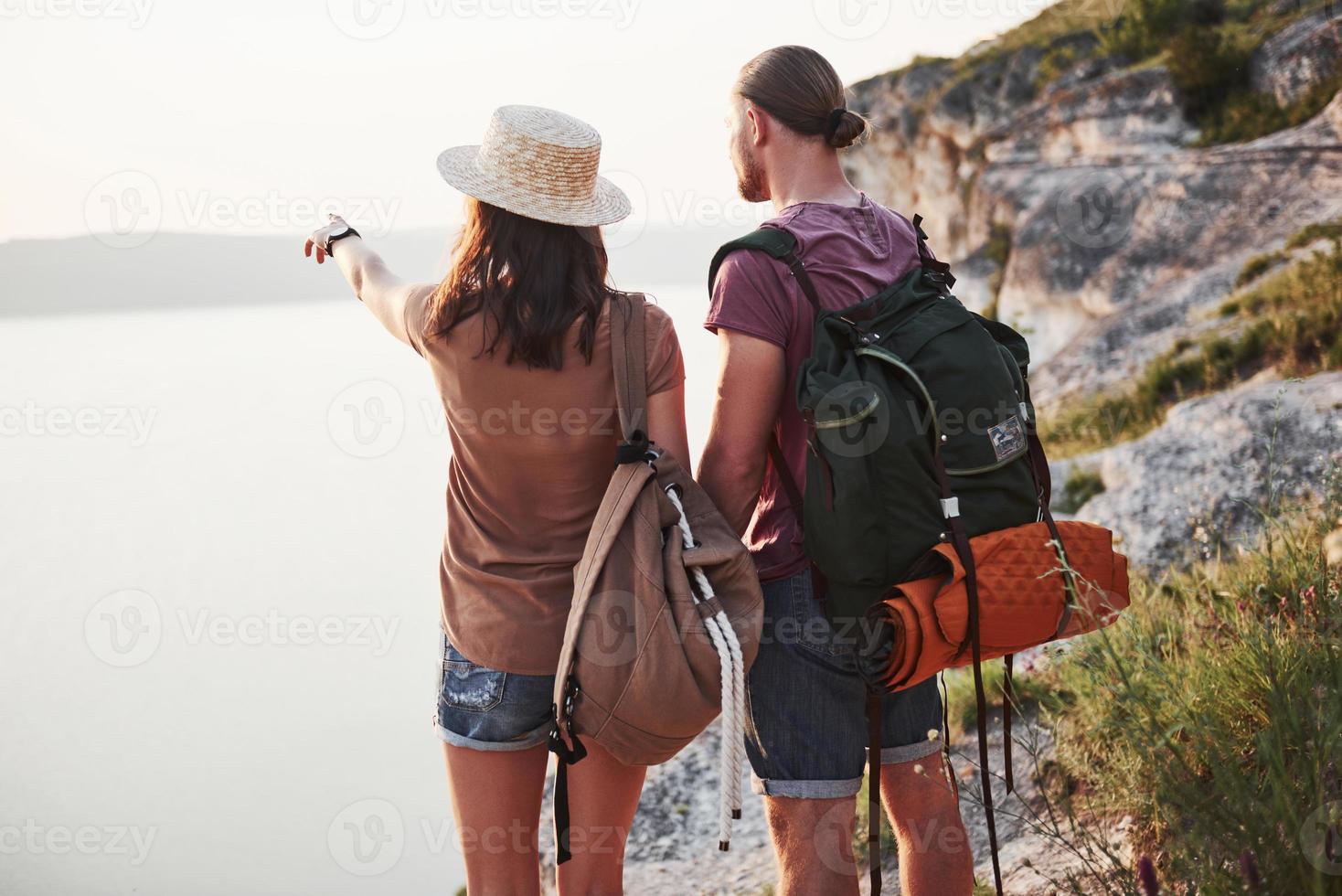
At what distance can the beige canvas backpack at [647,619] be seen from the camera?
194 centimetres

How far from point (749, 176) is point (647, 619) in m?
0.98

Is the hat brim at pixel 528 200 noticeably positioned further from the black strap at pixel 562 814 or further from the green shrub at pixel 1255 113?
the green shrub at pixel 1255 113

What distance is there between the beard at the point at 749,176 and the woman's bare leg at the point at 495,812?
127cm

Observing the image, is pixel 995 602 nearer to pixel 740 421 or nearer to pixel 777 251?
pixel 740 421

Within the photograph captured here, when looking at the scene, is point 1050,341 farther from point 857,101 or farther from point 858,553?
point 858,553

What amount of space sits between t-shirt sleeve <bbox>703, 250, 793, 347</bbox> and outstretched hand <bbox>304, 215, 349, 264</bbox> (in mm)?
1154

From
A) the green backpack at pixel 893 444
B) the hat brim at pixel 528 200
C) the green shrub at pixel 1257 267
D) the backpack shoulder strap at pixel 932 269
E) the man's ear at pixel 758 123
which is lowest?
the green backpack at pixel 893 444

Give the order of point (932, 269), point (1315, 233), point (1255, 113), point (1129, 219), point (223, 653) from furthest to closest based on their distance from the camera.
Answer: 1. point (1129, 219)
2. point (1255, 113)
3. point (1315, 233)
4. point (223, 653)
5. point (932, 269)

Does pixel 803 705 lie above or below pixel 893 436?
below
